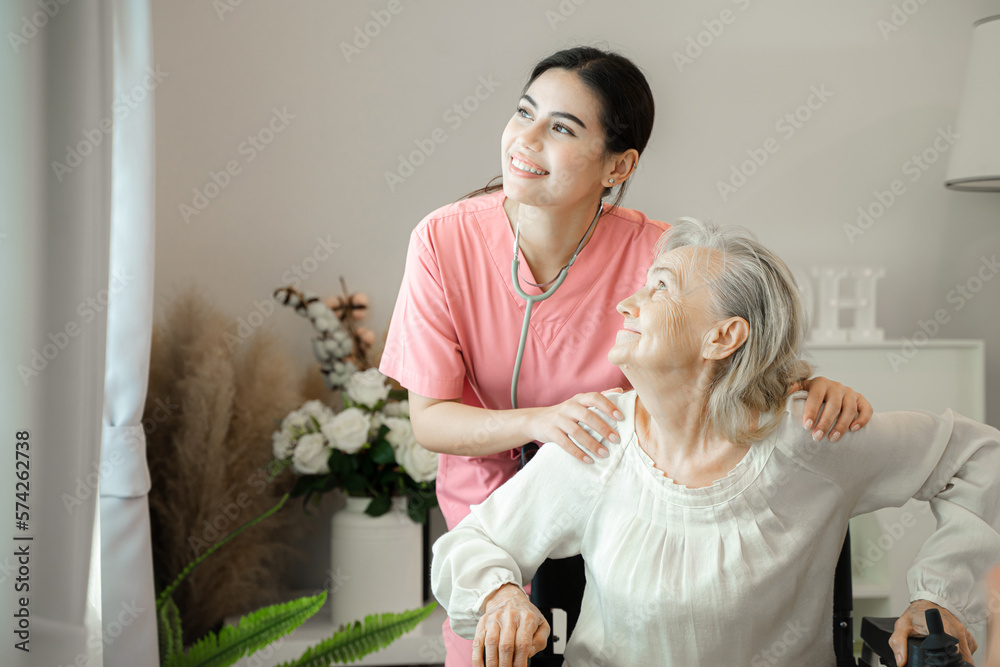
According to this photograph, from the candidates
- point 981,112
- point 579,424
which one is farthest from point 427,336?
point 981,112

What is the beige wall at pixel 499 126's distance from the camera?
2562 millimetres

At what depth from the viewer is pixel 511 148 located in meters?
1.33

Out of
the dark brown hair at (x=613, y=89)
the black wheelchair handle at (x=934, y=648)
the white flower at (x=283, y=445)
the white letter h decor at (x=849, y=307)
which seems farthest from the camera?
the white letter h decor at (x=849, y=307)

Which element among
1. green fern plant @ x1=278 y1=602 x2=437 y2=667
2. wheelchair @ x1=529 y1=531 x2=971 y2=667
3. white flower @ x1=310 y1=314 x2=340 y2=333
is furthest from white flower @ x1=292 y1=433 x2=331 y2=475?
wheelchair @ x1=529 y1=531 x2=971 y2=667

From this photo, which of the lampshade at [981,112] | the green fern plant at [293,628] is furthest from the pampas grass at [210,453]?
the lampshade at [981,112]

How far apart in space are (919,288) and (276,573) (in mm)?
2293

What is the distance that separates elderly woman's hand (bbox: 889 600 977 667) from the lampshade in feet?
5.82

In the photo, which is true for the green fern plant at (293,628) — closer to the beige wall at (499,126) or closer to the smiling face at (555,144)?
the smiling face at (555,144)

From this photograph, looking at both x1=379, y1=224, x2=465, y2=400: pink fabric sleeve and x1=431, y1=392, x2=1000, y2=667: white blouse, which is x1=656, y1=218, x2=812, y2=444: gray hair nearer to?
x1=431, y1=392, x2=1000, y2=667: white blouse

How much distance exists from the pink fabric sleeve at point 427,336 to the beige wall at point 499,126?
3.78 feet

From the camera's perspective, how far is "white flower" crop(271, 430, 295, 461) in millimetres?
2254

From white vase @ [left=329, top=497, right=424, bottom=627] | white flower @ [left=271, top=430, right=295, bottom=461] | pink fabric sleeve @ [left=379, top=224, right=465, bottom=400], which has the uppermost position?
pink fabric sleeve @ [left=379, top=224, right=465, bottom=400]

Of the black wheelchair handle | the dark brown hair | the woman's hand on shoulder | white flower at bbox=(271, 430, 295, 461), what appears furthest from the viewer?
white flower at bbox=(271, 430, 295, 461)

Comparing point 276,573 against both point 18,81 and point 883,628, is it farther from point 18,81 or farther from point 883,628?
point 883,628
